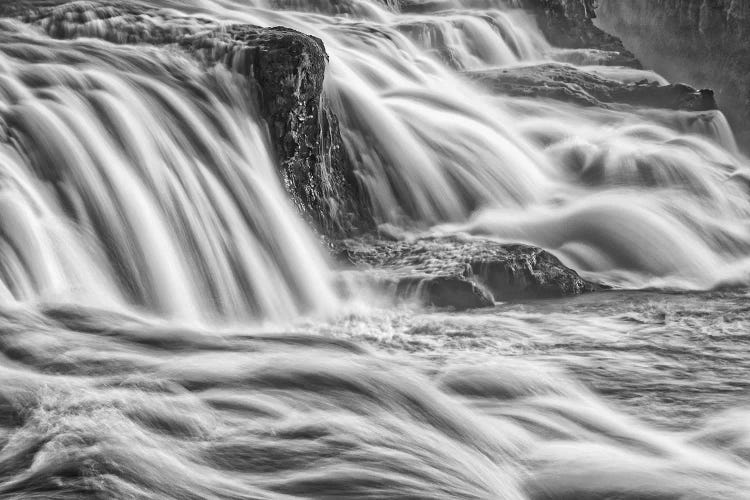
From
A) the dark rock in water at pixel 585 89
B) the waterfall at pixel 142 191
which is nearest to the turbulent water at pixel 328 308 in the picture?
the waterfall at pixel 142 191

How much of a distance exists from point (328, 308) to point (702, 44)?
10.7 metres

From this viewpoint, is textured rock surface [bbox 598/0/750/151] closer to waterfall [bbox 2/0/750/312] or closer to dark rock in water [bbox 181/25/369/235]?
waterfall [bbox 2/0/750/312]

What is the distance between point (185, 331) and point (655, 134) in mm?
7446

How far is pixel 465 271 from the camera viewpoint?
681 centimetres

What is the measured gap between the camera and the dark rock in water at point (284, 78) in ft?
24.3

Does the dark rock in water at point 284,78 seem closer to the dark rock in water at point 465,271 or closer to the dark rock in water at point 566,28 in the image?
the dark rock in water at point 465,271

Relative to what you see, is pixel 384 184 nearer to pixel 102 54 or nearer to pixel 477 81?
pixel 102 54

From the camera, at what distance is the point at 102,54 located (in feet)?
24.2

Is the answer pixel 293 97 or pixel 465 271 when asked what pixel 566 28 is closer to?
pixel 293 97

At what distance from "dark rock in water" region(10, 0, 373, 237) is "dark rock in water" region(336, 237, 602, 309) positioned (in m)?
0.46

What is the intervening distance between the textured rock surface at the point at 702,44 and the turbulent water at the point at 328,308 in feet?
13.8

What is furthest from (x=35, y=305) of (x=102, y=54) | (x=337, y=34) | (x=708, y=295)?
(x=337, y=34)

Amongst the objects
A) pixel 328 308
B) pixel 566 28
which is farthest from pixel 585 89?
pixel 328 308

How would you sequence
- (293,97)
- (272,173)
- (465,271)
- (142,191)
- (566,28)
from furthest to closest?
1. (566,28)
2. (293,97)
3. (272,173)
4. (465,271)
5. (142,191)
